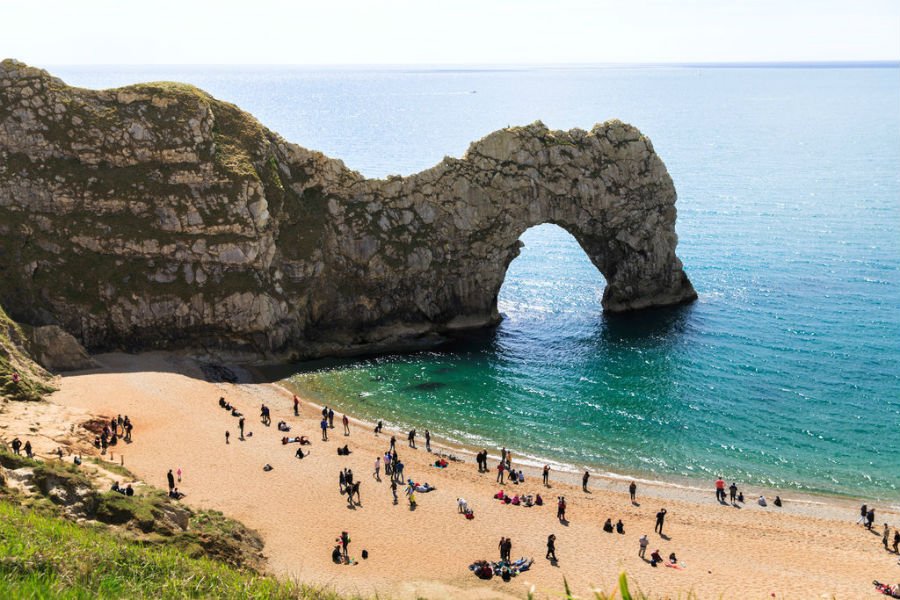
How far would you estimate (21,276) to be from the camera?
60.3 metres

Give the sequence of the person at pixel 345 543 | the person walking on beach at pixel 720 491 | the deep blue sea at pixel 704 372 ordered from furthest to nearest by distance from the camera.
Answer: the deep blue sea at pixel 704 372 < the person walking on beach at pixel 720 491 < the person at pixel 345 543

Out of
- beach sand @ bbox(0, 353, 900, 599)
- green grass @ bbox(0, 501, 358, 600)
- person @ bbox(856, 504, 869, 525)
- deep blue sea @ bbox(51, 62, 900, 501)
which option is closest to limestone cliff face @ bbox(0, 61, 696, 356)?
deep blue sea @ bbox(51, 62, 900, 501)

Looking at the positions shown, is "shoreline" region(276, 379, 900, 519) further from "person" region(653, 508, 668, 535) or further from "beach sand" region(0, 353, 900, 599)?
"person" region(653, 508, 668, 535)

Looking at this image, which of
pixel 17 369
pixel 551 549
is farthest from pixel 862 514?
pixel 17 369

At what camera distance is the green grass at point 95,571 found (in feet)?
63.2

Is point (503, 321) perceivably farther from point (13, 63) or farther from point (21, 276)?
point (13, 63)

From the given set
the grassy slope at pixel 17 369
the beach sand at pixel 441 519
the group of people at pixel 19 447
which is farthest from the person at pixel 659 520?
the grassy slope at pixel 17 369

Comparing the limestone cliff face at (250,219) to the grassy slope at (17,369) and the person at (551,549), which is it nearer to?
the grassy slope at (17,369)

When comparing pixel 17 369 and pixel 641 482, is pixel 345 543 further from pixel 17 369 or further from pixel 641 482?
pixel 17 369

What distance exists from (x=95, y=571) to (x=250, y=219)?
45360 millimetres

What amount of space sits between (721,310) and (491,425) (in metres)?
32.4

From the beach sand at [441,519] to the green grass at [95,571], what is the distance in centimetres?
740

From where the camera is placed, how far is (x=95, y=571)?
2103 centimetres

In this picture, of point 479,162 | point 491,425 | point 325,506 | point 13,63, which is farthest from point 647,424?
point 13,63
